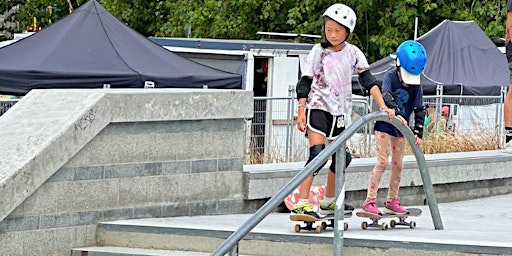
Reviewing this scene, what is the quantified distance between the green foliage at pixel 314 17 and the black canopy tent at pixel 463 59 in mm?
1891

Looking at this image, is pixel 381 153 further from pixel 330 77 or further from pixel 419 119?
pixel 330 77

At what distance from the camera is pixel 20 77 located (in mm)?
17781

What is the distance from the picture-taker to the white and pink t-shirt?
27.1ft

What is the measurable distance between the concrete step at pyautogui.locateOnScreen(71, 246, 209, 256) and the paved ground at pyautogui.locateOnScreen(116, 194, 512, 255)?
22cm

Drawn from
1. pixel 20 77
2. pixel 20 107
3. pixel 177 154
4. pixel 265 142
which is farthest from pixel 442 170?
pixel 20 77

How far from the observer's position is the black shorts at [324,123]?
8.27 meters

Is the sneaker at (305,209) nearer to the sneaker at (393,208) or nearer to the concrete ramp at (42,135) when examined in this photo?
the sneaker at (393,208)

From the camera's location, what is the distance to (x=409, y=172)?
38.4 feet

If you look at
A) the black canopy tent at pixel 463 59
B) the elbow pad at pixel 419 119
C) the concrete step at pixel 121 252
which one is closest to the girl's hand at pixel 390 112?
the elbow pad at pixel 419 119

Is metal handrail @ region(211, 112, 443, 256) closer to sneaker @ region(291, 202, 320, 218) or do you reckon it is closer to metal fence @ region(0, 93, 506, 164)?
sneaker @ region(291, 202, 320, 218)

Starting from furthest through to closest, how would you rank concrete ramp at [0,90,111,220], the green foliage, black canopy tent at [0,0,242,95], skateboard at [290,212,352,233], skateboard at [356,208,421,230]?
1. the green foliage
2. black canopy tent at [0,0,242,95]
3. skateboard at [356,208,421,230]
4. concrete ramp at [0,90,111,220]
5. skateboard at [290,212,352,233]

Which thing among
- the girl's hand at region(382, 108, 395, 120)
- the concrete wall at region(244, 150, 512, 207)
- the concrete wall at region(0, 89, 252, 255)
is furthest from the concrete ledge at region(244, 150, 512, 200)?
the girl's hand at region(382, 108, 395, 120)

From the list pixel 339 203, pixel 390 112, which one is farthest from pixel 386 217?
pixel 339 203

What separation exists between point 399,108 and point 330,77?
830 mm
